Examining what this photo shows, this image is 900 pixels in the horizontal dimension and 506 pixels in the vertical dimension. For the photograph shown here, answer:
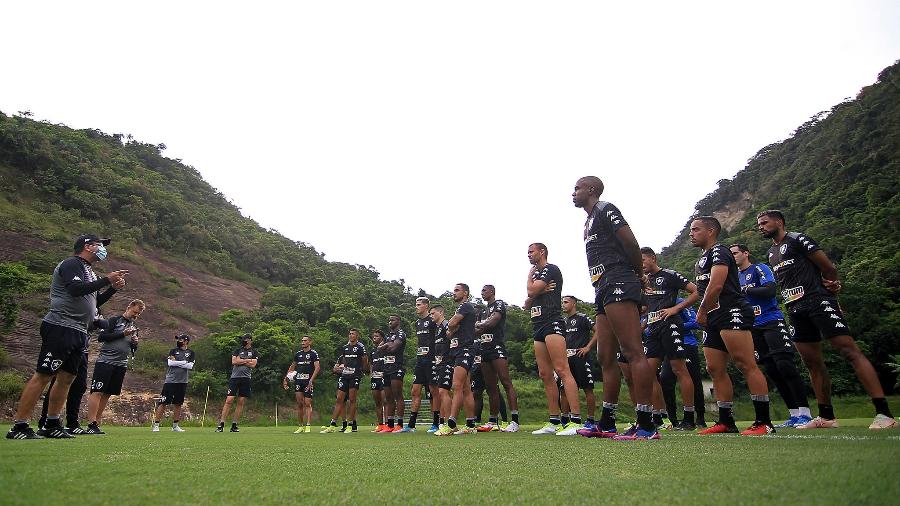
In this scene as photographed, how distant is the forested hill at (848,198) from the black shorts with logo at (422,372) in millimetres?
18171

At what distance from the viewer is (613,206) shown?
5.04m

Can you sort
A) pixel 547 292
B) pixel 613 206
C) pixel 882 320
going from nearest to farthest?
pixel 613 206
pixel 547 292
pixel 882 320

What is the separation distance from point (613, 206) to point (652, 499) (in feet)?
11.9

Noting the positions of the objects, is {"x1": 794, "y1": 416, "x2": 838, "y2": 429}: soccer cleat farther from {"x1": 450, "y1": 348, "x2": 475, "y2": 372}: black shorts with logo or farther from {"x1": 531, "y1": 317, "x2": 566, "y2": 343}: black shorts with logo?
{"x1": 450, "y1": 348, "x2": 475, "y2": 372}: black shorts with logo

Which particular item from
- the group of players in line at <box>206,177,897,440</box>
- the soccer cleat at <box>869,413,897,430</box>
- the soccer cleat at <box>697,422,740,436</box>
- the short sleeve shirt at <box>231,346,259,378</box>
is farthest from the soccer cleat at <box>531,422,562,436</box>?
the short sleeve shirt at <box>231,346,259,378</box>

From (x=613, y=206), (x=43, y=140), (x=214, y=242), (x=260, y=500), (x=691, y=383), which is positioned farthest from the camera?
(x=214, y=242)

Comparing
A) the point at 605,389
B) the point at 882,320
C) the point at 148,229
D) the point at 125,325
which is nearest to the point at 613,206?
the point at 605,389

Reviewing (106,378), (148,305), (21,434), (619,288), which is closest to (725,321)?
(619,288)

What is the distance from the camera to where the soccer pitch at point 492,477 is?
1853 millimetres

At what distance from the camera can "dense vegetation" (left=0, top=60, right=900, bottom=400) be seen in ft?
75.6

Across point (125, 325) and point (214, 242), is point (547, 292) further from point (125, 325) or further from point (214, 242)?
point (214, 242)

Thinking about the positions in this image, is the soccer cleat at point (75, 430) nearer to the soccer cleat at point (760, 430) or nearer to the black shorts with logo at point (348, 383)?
the black shorts with logo at point (348, 383)

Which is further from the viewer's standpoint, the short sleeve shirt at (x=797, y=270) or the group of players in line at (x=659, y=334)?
the short sleeve shirt at (x=797, y=270)

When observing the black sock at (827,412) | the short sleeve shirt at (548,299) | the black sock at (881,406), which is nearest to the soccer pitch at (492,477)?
the black sock at (881,406)
